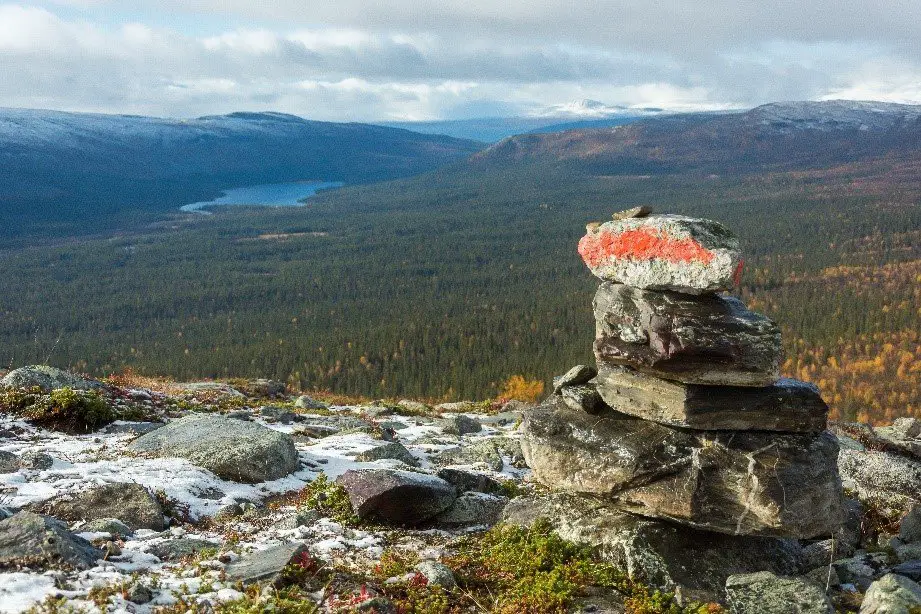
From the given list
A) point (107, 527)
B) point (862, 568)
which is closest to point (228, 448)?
point (107, 527)

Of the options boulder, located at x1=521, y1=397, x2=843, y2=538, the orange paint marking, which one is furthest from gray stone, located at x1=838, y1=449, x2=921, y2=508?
the orange paint marking

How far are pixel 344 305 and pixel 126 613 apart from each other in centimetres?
16085

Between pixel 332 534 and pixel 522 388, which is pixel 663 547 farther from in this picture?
pixel 522 388

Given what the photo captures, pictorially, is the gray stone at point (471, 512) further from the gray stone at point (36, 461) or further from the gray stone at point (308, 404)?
the gray stone at point (308, 404)

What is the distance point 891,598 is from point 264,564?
29.2 feet

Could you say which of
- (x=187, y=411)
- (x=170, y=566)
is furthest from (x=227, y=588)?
(x=187, y=411)

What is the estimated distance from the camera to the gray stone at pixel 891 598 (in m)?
9.70

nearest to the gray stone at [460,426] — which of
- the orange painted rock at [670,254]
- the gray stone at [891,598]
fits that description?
the orange painted rock at [670,254]

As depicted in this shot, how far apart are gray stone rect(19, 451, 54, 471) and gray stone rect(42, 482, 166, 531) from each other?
7.21 ft

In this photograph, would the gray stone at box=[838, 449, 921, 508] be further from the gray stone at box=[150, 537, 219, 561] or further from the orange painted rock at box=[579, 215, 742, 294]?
the gray stone at box=[150, 537, 219, 561]

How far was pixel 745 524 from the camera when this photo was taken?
12.5 metres

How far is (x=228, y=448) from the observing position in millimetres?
16953

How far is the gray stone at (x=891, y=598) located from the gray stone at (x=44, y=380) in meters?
21.6

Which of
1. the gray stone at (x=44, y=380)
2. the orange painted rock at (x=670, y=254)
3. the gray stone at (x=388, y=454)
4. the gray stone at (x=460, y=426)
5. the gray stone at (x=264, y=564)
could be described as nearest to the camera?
the gray stone at (x=264, y=564)
